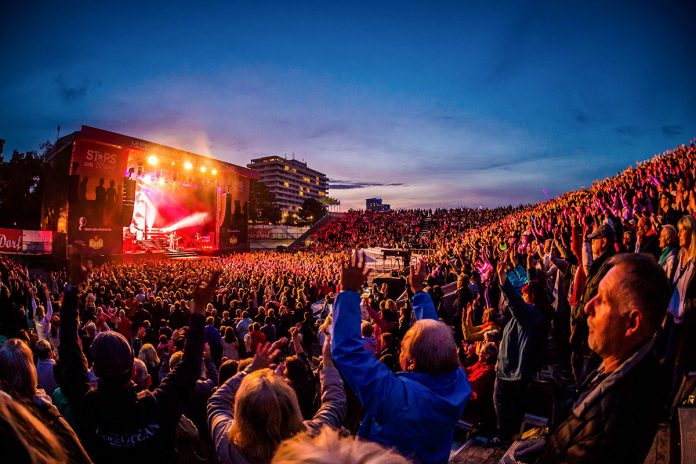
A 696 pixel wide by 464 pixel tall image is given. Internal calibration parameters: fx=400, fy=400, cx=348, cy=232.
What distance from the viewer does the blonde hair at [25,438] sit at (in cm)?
81

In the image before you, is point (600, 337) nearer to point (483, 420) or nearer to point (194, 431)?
point (194, 431)

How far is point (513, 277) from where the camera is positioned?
6.18 m

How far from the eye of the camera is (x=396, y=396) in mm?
1609

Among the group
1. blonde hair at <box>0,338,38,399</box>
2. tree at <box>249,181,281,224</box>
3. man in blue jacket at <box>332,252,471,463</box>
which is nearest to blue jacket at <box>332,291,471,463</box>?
man in blue jacket at <box>332,252,471,463</box>

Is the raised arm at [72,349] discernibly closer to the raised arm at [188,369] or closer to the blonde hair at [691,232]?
the raised arm at [188,369]

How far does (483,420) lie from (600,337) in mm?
3062

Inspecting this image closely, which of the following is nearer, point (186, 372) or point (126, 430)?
point (126, 430)

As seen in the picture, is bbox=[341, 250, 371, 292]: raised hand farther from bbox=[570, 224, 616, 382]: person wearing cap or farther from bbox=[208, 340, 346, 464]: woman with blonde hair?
bbox=[570, 224, 616, 382]: person wearing cap

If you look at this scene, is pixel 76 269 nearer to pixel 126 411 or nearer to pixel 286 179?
pixel 126 411

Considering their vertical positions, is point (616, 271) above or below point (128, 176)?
below

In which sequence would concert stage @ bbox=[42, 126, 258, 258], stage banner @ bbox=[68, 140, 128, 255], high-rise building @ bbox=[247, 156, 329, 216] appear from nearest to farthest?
1. stage banner @ bbox=[68, 140, 128, 255]
2. concert stage @ bbox=[42, 126, 258, 258]
3. high-rise building @ bbox=[247, 156, 329, 216]

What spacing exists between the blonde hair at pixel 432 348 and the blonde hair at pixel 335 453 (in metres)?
0.98

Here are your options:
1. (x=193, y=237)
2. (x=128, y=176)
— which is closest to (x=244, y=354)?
(x=128, y=176)

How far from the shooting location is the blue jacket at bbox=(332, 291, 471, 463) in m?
1.58
